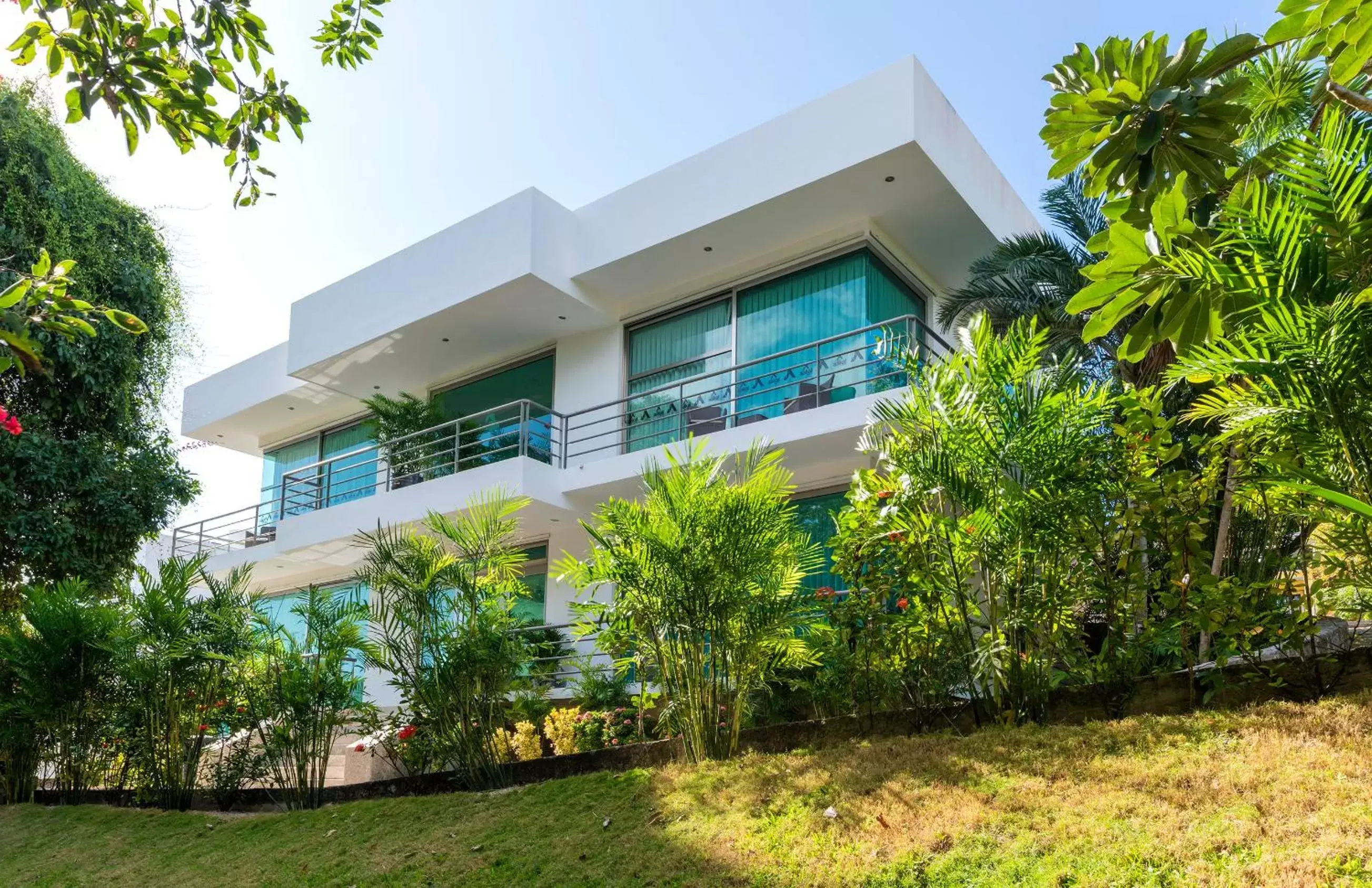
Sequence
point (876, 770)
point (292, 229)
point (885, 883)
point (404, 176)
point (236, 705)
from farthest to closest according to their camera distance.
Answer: point (236, 705) → point (404, 176) → point (292, 229) → point (876, 770) → point (885, 883)

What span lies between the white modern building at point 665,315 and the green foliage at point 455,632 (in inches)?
108

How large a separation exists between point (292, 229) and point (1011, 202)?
329 inches

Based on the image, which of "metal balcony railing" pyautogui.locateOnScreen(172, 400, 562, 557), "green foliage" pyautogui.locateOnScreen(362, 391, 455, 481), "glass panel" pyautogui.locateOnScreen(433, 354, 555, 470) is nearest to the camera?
"metal balcony railing" pyautogui.locateOnScreen(172, 400, 562, 557)

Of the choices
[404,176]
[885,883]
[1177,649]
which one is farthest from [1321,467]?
[404,176]

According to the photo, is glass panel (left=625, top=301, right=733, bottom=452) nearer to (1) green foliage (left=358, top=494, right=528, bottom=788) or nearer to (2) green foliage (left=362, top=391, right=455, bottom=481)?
(2) green foliage (left=362, top=391, right=455, bottom=481)

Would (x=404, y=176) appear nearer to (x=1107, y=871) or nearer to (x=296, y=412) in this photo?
(x=1107, y=871)

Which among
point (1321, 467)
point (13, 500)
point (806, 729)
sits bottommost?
point (806, 729)

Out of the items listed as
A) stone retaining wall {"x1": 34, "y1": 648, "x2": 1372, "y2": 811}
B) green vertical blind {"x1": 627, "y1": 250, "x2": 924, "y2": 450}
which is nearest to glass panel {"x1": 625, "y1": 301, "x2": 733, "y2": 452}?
green vertical blind {"x1": 627, "y1": 250, "x2": 924, "y2": 450}

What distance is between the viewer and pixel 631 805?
523 centimetres

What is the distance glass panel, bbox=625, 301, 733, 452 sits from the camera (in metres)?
11.6

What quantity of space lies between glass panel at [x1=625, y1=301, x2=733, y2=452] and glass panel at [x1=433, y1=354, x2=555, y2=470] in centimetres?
135

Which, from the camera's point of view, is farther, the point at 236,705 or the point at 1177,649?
the point at 236,705

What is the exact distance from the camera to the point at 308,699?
7.87m

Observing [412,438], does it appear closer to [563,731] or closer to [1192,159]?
[563,731]
